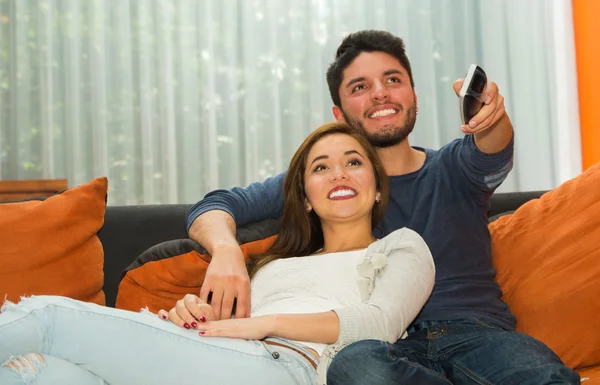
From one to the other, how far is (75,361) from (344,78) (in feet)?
3.94

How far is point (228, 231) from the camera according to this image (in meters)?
1.69

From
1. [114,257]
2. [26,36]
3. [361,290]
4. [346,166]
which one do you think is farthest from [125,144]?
[361,290]

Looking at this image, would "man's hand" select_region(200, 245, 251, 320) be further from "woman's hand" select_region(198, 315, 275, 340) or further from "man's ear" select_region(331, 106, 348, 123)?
"man's ear" select_region(331, 106, 348, 123)

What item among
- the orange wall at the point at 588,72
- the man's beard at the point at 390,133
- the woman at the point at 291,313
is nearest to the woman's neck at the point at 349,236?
the woman at the point at 291,313

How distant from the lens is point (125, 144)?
3.49 m

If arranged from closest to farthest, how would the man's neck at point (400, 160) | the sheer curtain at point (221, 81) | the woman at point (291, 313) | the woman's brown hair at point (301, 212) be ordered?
1. the woman at point (291, 313)
2. the woman's brown hair at point (301, 212)
3. the man's neck at point (400, 160)
4. the sheer curtain at point (221, 81)

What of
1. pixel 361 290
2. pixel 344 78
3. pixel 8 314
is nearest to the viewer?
pixel 8 314

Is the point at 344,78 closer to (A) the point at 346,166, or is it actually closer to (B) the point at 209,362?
(A) the point at 346,166

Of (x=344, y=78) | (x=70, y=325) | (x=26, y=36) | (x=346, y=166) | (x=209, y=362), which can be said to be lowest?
(x=209, y=362)

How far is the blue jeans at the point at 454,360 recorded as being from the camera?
1.24 metres

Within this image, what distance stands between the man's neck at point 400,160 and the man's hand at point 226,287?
564 millimetres

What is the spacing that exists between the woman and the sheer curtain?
68.2 inches

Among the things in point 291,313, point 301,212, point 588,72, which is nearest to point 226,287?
point 291,313

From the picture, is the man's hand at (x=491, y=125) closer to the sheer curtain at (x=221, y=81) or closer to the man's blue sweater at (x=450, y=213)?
the man's blue sweater at (x=450, y=213)
